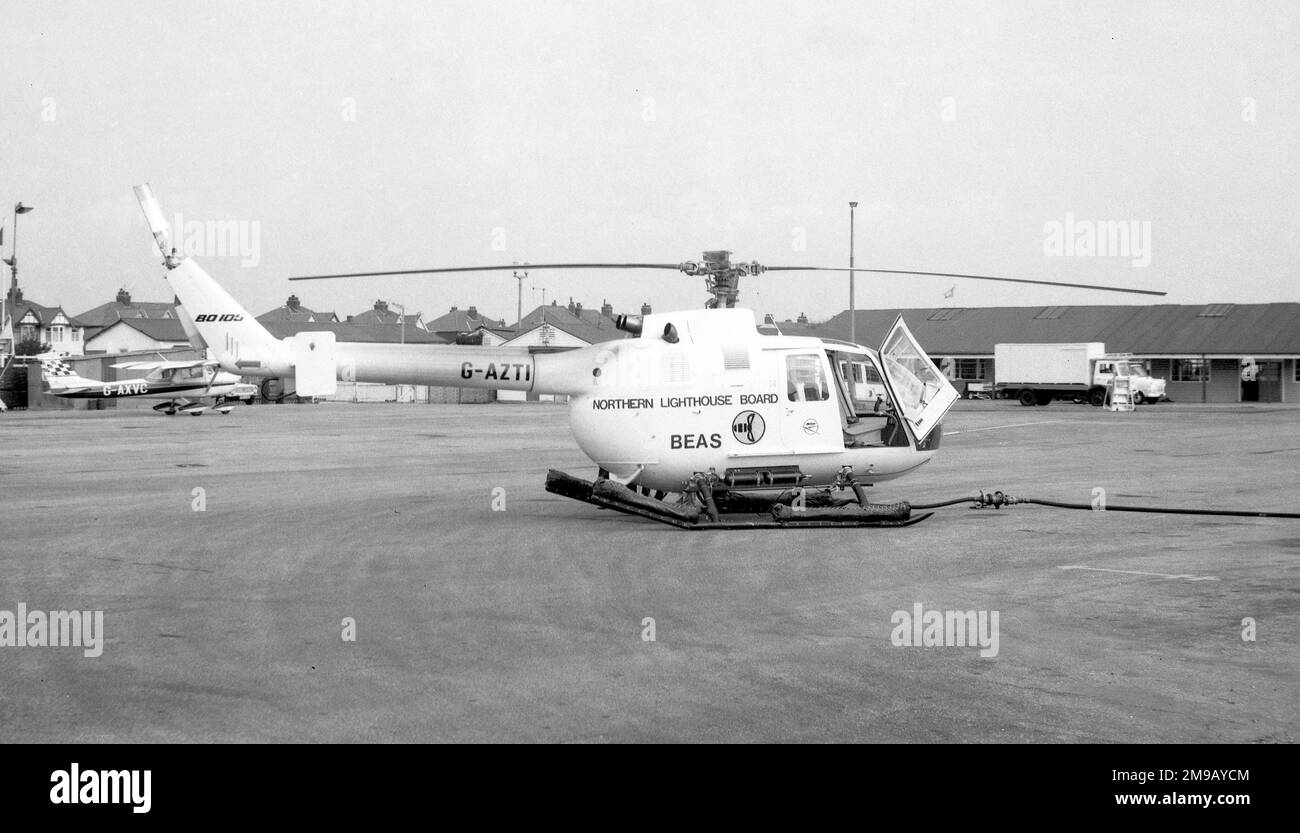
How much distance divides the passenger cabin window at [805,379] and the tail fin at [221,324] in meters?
6.31

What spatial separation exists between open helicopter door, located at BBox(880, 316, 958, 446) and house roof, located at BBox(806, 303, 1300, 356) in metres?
46.6

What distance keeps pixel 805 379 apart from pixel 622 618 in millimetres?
6690

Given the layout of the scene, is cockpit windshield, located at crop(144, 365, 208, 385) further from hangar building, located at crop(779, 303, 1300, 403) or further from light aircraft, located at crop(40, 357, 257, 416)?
hangar building, located at crop(779, 303, 1300, 403)

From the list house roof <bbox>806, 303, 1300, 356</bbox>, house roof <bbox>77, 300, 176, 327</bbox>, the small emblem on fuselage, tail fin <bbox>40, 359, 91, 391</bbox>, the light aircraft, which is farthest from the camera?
house roof <bbox>77, 300, 176, 327</bbox>

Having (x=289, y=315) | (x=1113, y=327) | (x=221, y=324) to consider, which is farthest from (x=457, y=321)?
(x=221, y=324)

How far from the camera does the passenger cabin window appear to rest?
15500mm

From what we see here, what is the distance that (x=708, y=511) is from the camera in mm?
14938

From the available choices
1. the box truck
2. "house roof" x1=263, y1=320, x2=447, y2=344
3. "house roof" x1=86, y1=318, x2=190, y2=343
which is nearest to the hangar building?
the box truck

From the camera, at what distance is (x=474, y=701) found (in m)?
7.12

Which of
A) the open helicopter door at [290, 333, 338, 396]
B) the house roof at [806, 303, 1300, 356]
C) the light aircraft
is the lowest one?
the light aircraft

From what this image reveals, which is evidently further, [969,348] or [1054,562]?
[969,348]
